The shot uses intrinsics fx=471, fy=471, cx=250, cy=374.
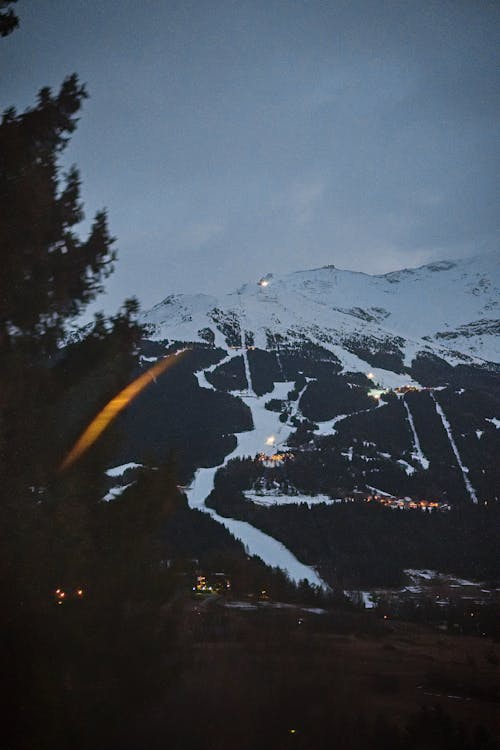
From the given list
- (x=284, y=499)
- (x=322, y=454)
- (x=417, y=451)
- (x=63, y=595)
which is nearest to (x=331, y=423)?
(x=322, y=454)

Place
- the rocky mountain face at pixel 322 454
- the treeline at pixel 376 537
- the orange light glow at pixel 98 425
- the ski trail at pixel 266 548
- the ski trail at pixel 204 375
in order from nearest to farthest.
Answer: the orange light glow at pixel 98 425, the ski trail at pixel 266 548, the treeline at pixel 376 537, the rocky mountain face at pixel 322 454, the ski trail at pixel 204 375

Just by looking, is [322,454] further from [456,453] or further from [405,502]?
[456,453]

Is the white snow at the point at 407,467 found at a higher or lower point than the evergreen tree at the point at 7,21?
higher

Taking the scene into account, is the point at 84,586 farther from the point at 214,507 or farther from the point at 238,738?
the point at 214,507

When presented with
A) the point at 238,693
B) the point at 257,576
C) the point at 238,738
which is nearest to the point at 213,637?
the point at 238,693

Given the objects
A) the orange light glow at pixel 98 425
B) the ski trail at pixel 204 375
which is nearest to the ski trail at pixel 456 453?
the ski trail at pixel 204 375

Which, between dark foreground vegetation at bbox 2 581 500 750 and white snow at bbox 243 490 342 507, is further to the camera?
white snow at bbox 243 490 342 507

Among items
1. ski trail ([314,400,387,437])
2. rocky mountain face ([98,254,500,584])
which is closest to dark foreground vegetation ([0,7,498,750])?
rocky mountain face ([98,254,500,584])

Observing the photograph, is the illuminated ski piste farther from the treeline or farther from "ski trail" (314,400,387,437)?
"ski trail" (314,400,387,437)

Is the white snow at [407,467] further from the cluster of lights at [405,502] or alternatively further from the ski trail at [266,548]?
the ski trail at [266,548]
